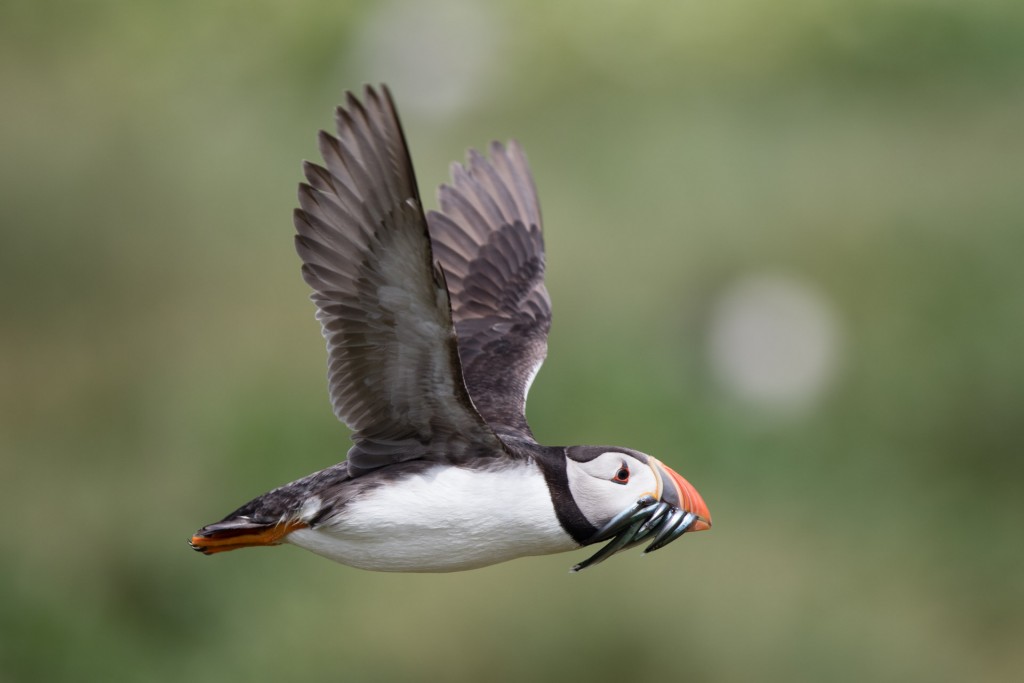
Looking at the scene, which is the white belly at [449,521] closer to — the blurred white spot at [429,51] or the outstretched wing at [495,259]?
the outstretched wing at [495,259]

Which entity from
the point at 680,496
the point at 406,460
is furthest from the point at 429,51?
the point at 680,496

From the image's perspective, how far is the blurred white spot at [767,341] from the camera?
10.1 metres

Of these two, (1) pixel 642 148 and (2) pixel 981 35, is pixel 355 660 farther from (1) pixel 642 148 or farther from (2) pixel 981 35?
(2) pixel 981 35

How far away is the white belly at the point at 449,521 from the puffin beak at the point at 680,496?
0.31m

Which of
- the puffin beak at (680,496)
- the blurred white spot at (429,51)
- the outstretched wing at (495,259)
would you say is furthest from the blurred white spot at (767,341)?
the puffin beak at (680,496)

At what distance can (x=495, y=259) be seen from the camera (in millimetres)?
5898

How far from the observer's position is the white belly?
419 cm

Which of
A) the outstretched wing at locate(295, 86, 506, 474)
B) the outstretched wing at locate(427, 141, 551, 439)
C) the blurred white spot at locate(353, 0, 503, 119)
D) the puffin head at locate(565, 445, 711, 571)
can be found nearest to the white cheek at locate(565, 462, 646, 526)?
the puffin head at locate(565, 445, 711, 571)

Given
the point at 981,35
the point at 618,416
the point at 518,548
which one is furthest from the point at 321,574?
the point at 981,35

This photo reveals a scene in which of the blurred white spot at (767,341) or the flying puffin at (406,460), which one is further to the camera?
the blurred white spot at (767,341)

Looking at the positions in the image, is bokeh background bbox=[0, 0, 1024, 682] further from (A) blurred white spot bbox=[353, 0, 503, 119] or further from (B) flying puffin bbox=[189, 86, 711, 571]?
(B) flying puffin bbox=[189, 86, 711, 571]

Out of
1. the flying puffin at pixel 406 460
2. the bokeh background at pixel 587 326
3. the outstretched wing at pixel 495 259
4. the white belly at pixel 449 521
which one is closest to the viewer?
the flying puffin at pixel 406 460

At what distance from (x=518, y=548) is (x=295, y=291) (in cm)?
562

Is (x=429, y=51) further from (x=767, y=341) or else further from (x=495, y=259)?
(x=495, y=259)
